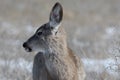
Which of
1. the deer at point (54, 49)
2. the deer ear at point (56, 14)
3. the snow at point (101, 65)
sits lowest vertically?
the deer at point (54, 49)

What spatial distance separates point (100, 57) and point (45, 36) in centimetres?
372

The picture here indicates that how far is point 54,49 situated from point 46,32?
0.29 metres

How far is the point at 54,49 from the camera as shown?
935 cm

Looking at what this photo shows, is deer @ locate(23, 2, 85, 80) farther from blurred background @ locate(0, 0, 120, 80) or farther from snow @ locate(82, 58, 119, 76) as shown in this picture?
snow @ locate(82, 58, 119, 76)

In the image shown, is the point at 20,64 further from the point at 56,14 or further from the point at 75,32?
the point at 75,32

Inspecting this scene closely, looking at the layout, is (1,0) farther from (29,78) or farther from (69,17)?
(29,78)

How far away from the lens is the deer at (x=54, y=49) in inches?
368

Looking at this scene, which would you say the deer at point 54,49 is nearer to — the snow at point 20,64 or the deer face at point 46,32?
the deer face at point 46,32

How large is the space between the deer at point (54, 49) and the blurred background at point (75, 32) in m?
1.00

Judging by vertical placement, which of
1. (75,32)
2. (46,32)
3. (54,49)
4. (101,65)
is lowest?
(54,49)

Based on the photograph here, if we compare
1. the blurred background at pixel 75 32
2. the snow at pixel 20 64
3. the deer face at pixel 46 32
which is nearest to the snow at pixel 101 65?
the blurred background at pixel 75 32

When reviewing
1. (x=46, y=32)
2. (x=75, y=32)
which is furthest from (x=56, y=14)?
(x=75, y=32)

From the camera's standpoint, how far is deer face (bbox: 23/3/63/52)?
9.27m

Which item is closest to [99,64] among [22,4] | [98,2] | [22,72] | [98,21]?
[22,72]
